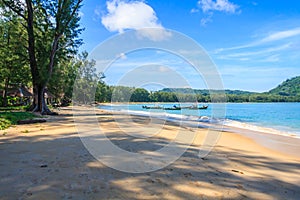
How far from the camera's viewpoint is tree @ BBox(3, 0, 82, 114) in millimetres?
17984

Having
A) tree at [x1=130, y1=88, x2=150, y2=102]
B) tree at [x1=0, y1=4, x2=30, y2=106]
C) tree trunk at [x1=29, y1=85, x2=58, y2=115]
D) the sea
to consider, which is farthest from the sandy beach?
tree at [x1=130, y1=88, x2=150, y2=102]

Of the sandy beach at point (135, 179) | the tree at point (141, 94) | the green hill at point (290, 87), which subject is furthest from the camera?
the green hill at point (290, 87)

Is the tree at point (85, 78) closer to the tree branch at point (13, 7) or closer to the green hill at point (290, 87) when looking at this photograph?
the tree branch at point (13, 7)

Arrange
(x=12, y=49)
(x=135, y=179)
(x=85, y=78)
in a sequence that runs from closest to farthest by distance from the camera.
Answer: (x=135, y=179) < (x=12, y=49) < (x=85, y=78)

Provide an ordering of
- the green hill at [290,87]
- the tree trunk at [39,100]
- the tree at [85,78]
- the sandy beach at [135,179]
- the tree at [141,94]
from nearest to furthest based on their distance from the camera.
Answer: the sandy beach at [135,179]
the tree trunk at [39,100]
the tree at [141,94]
the tree at [85,78]
the green hill at [290,87]

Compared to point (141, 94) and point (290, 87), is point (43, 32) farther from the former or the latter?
point (290, 87)

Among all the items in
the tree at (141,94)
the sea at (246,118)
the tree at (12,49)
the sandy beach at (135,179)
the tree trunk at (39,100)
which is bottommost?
the sea at (246,118)

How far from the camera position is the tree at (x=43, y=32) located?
17984mm

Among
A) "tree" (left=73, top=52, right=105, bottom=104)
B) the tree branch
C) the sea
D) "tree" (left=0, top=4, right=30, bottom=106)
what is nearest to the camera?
the tree branch

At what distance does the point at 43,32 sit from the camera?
1975 cm

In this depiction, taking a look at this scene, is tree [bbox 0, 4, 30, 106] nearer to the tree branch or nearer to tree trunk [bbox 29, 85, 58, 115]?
the tree branch

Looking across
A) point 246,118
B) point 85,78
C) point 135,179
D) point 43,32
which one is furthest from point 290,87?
point 135,179

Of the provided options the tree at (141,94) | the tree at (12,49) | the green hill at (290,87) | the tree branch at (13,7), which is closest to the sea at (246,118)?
the tree at (141,94)

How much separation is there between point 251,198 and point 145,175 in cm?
186
